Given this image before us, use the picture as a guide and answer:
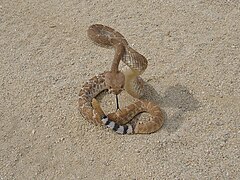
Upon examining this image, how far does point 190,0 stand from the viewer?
740cm

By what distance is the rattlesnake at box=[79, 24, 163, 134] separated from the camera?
529 cm

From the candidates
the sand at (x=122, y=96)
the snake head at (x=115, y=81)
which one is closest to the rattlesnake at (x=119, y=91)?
the snake head at (x=115, y=81)

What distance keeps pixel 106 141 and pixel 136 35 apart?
6.55 feet

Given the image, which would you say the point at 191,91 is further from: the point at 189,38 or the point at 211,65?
the point at 189,38

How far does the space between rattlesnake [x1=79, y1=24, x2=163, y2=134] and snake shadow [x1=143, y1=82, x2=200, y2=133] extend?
15 centimetres

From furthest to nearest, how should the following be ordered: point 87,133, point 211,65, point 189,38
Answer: point 189,38
point 211,65
point 87,133

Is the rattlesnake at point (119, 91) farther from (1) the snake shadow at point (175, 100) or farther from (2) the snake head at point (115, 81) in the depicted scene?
(1) the snake shadow at point (175, 100)

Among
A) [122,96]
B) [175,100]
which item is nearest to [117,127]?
[122,96]

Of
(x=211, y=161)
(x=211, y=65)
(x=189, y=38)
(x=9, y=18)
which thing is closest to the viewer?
(x=211, y=161)

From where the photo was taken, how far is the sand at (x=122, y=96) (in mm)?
5082

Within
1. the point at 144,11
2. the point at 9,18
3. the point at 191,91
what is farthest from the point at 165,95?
the point at 9,18

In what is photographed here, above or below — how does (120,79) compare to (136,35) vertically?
above

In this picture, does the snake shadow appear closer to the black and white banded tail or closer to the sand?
the sand

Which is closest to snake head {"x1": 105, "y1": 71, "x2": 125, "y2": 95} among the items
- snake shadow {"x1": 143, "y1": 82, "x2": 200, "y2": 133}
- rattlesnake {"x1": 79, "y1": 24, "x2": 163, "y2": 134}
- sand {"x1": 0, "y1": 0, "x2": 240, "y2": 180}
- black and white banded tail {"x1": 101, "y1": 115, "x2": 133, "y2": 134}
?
rattlesnake {"x1": 79, "y1": 24, "x2": 163, "y2": 134}
